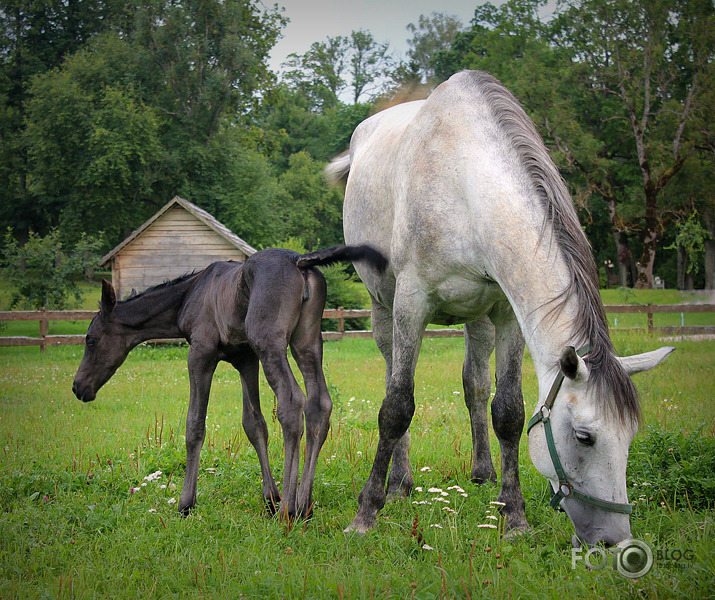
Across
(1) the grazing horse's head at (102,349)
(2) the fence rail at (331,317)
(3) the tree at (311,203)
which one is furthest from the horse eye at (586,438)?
(3) the tree at (311,203)

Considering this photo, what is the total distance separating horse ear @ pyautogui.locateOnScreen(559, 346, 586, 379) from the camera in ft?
9.12

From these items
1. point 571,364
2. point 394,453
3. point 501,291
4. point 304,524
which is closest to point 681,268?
point 394,453

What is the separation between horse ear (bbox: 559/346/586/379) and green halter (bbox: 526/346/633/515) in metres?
0.11

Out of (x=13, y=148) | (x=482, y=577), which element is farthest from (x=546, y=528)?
(x=13, y=148)

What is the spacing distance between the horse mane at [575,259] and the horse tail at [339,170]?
2838 millimetres

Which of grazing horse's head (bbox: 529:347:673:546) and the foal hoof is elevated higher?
grazing horse's head (bbox: 529:347:673:546)

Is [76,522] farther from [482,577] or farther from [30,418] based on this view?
[30,418]

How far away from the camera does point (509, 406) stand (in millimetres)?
4168

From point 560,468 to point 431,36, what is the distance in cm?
4558

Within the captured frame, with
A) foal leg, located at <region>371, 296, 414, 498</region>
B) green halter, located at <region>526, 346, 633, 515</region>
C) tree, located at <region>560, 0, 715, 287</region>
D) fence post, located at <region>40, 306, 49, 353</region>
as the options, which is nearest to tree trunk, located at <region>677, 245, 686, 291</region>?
tree, located at <region>560, 0, 715, 287</region>

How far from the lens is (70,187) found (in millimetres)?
26281

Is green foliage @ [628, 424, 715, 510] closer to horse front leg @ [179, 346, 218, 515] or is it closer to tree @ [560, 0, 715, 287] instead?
horse front leg @ [179, 346, 218, 515]

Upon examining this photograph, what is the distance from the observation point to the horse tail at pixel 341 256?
4.38 m

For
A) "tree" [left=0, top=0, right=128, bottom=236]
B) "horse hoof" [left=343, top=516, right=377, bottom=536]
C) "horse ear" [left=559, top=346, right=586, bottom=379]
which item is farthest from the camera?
"tree" [left=0, top=0, right=128, bottom=236]
